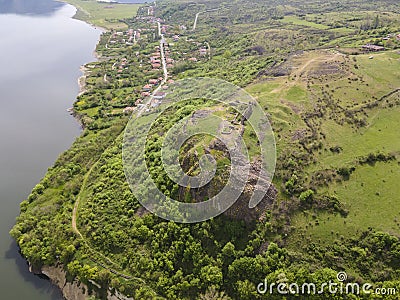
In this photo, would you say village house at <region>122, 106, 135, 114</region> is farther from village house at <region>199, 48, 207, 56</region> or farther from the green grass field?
the green grass field

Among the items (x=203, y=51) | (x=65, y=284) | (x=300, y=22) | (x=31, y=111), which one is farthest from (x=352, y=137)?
(x=300, y=22)

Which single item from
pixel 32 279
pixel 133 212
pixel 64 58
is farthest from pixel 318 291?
pixel 64 58

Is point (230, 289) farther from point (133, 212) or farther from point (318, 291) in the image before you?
point (133, 212)

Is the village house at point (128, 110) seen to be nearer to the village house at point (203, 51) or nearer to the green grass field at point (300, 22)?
the village house at point (203, 51)

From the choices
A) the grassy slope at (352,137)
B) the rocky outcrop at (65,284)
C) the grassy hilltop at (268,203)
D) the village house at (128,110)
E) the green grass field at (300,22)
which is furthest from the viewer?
the green grass field at (300,22)

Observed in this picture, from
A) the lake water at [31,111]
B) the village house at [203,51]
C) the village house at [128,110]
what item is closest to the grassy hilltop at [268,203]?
the lake water at [31,111]

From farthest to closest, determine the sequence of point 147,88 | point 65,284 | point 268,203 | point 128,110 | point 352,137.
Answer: point 147,88, point 128,110, point 352,137, point 65,284, point 268,203

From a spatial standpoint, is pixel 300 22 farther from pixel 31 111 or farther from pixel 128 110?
pixel 31 111

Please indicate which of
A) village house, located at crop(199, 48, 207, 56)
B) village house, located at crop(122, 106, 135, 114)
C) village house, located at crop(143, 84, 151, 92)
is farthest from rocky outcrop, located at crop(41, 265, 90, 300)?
village house, located at crop(199, 48, 207, 56)

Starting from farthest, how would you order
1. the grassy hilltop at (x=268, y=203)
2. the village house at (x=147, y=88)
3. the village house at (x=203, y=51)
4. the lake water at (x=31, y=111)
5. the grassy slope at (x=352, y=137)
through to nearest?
the village house at (x=203, y=51)
the village house at (x=147, y=88)
the lake water at (x=31, y=111)
the grassy slope at (x=352, y=137)
the grassy hilltop at (x=268, y=203)
